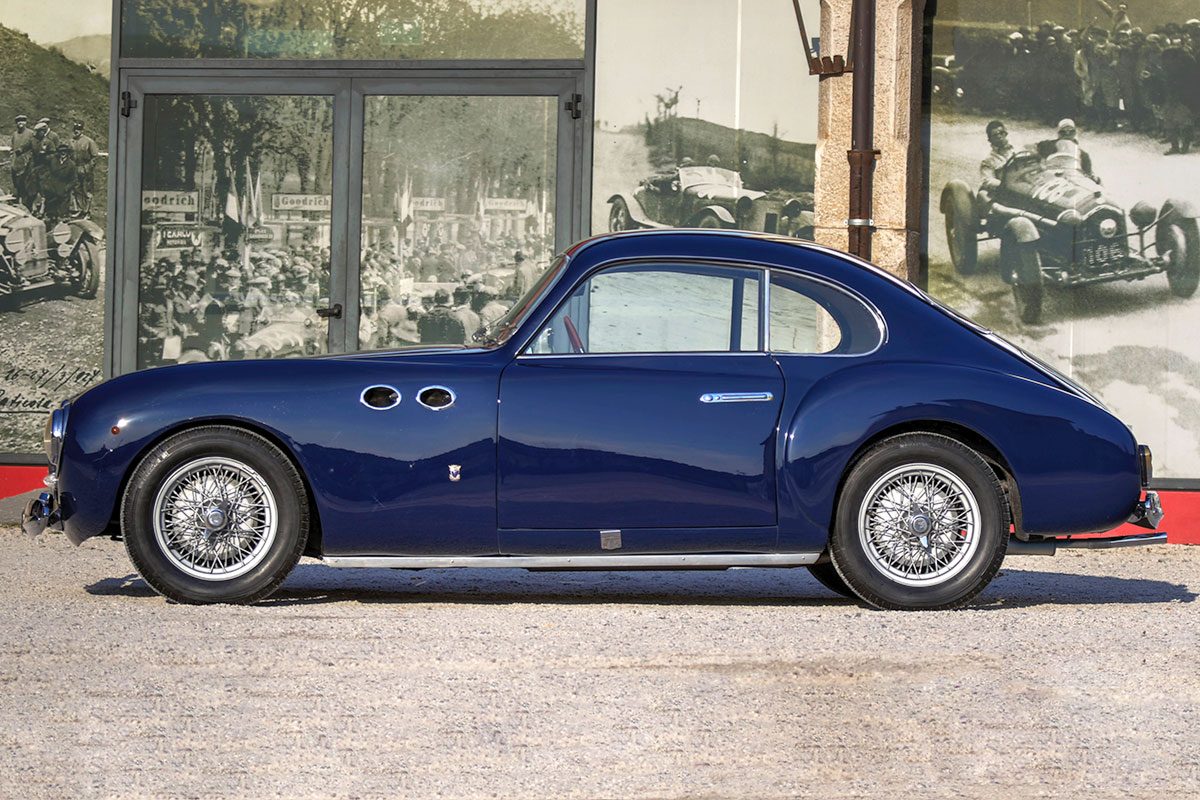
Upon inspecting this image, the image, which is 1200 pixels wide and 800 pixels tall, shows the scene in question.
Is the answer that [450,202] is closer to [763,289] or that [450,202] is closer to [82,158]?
[82,158]

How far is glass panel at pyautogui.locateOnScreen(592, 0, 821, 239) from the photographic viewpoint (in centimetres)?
1213

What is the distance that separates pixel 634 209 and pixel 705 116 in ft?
Result: 2.59

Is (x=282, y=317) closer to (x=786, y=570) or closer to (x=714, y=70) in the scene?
(x=714, y=70)

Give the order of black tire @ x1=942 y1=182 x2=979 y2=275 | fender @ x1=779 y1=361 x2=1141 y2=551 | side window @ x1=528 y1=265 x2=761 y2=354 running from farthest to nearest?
black tire @ x1=942 y1=182 x2=979 y2=275
side window @ x1=528 y1=265 x2=761 y2=354
fender @ x1=779 y1=361 x2=1141 y2=551

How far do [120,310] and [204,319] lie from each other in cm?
59

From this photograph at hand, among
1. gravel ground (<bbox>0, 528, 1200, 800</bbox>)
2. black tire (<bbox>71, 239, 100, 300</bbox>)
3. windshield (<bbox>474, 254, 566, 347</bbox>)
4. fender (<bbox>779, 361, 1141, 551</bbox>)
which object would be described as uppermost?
black tire (<bbox>71, 239, 100, 300</bbox>)

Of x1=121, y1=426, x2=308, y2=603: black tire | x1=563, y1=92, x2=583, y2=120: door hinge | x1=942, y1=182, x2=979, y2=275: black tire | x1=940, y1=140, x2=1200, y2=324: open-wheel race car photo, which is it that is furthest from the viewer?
x1=563, y1=92, x2=583, y2=120: door hinge

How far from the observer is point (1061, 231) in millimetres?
12047

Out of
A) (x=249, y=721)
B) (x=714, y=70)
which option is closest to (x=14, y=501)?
(x=714, y=70)

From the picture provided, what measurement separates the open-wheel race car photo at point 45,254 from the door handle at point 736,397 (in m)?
6.99

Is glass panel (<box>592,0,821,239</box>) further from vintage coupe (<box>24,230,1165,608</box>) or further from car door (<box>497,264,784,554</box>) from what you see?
car door (<box>497,264,784,554</box>)

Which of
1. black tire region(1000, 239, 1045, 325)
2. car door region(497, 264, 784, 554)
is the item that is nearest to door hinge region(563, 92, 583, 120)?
black tire region(1000, 239, 1045, 325)

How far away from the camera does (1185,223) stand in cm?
1198

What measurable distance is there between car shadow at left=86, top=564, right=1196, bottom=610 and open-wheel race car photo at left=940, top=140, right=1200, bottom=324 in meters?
3.39
